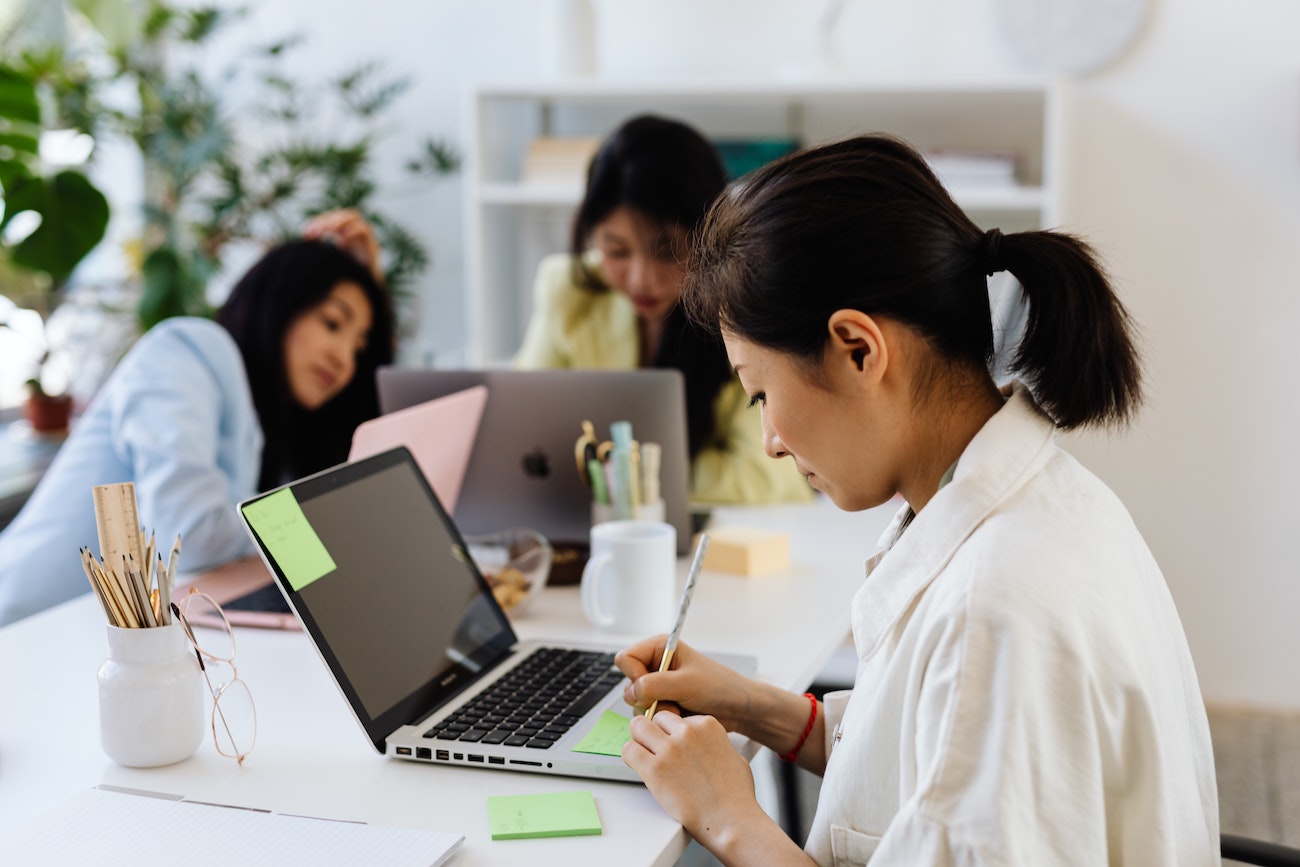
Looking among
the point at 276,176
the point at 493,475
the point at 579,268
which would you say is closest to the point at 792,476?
the point at 493,475

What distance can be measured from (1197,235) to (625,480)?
1.93m

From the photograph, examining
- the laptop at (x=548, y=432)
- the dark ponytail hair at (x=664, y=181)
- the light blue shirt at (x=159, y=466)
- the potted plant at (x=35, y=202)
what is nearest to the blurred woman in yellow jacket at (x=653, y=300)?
the dark ponytail hair at (x=664, y=181)

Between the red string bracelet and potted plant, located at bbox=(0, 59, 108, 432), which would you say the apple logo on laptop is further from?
potted plant, located at bbox=(0, 59, 108, 432)

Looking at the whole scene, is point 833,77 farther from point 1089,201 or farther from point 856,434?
point 856,434

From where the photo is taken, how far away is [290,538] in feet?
3.42

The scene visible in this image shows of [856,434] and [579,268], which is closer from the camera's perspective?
[856,434]

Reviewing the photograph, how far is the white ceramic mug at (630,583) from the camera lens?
1339 mm

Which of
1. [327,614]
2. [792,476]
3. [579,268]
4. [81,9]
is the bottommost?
[792,476]

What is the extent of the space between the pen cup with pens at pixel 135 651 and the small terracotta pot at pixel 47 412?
2.26 metres

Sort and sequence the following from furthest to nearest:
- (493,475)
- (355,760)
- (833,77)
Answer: (833,77) → (493,475) → (355,760)

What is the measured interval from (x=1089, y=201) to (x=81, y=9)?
247 cm

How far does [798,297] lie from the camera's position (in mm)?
873

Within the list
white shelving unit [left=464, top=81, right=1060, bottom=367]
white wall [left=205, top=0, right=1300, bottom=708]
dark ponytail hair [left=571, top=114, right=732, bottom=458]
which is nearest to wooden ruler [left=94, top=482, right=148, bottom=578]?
dark ponytail hair [left=571, top=114, right=732, bottom=458]

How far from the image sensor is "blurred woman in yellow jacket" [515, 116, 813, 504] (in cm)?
207
